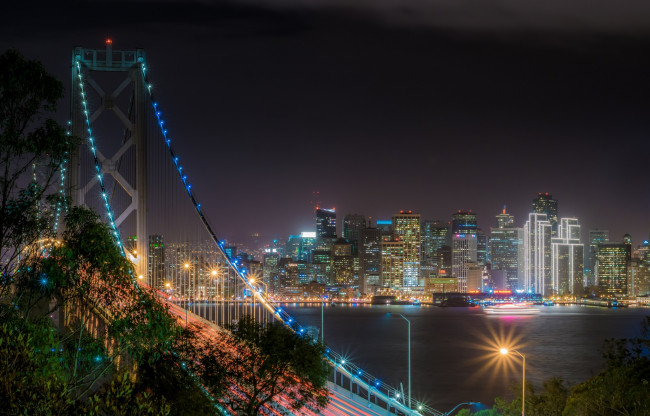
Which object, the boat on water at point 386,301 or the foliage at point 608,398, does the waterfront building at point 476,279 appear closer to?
the boat on water at point 386,301

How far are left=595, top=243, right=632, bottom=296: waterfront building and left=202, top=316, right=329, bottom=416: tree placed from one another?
159 metres

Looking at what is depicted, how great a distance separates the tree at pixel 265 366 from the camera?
1518cm

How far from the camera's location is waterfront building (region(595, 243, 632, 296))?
542ft

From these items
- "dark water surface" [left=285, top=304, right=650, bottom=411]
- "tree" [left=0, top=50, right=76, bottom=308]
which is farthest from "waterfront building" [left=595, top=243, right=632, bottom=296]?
"tree" [left=0, top=50, right=76, bottom=308]

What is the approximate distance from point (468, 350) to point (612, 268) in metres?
117

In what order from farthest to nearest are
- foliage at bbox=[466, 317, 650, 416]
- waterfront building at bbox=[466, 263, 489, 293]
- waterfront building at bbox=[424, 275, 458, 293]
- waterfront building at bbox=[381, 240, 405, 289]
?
waterfront building at bbox=[466, 263, 489, 293] → waterfront building at bbox=[381, 240, 405, 289] → waterfront building at bbox=[424, 275, 458, 293] → foliage at bbox=[466, 317, 650, 416]

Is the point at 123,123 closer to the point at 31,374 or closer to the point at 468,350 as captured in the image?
the point at 31,374

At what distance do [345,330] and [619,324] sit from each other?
1439 inches

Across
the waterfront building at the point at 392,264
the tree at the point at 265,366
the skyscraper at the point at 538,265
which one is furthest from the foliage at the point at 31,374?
the skyscraper at the point at 538,265

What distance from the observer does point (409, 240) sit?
172 meters

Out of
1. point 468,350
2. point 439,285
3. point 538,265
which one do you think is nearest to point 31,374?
point 468,350

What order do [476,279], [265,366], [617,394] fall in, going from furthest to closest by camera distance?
[476,279] < [617,394] < [265,366]

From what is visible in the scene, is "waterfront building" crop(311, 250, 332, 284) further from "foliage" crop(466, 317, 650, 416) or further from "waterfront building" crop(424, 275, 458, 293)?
"foliage" crop(466, 317, 650, 416)

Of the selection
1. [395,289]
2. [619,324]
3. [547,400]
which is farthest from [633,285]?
[547,400]
